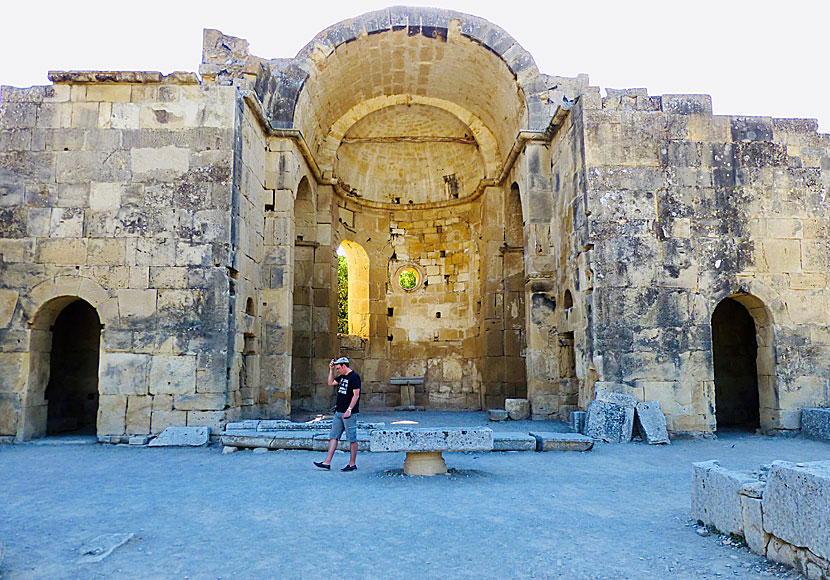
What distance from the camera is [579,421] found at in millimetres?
9773

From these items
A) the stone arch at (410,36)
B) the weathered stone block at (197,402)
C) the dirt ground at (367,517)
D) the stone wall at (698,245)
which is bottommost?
the dirt ground at (367,517)

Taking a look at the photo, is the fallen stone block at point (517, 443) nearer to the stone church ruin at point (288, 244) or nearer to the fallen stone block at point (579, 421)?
the fallen stone block at point (579, 421)

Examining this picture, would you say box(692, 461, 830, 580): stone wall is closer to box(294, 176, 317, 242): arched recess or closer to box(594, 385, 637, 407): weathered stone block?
box(594, 385, 637, 407): weathered stone block

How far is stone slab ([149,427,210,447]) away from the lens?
28.8 ft

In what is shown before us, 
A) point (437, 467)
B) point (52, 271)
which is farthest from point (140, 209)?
point (437, 467)

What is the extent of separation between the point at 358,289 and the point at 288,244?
226 inches

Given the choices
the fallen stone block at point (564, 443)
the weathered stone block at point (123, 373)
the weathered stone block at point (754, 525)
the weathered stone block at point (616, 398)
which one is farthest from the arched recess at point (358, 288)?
the weathered stone block at point (754, 525)

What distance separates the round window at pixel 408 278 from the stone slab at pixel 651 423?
9557 millimetres

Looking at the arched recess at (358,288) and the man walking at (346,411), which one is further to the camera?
the arched recess at (358,288)

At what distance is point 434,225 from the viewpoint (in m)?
17.8

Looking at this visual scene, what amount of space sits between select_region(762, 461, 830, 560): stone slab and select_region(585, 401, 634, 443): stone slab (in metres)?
5.03

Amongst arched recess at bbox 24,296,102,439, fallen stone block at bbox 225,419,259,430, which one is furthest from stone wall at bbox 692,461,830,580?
arched recess at bbox 24,296,102,439

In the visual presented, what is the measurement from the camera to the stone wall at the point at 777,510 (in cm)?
333

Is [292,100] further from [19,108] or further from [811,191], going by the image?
[811,191]
